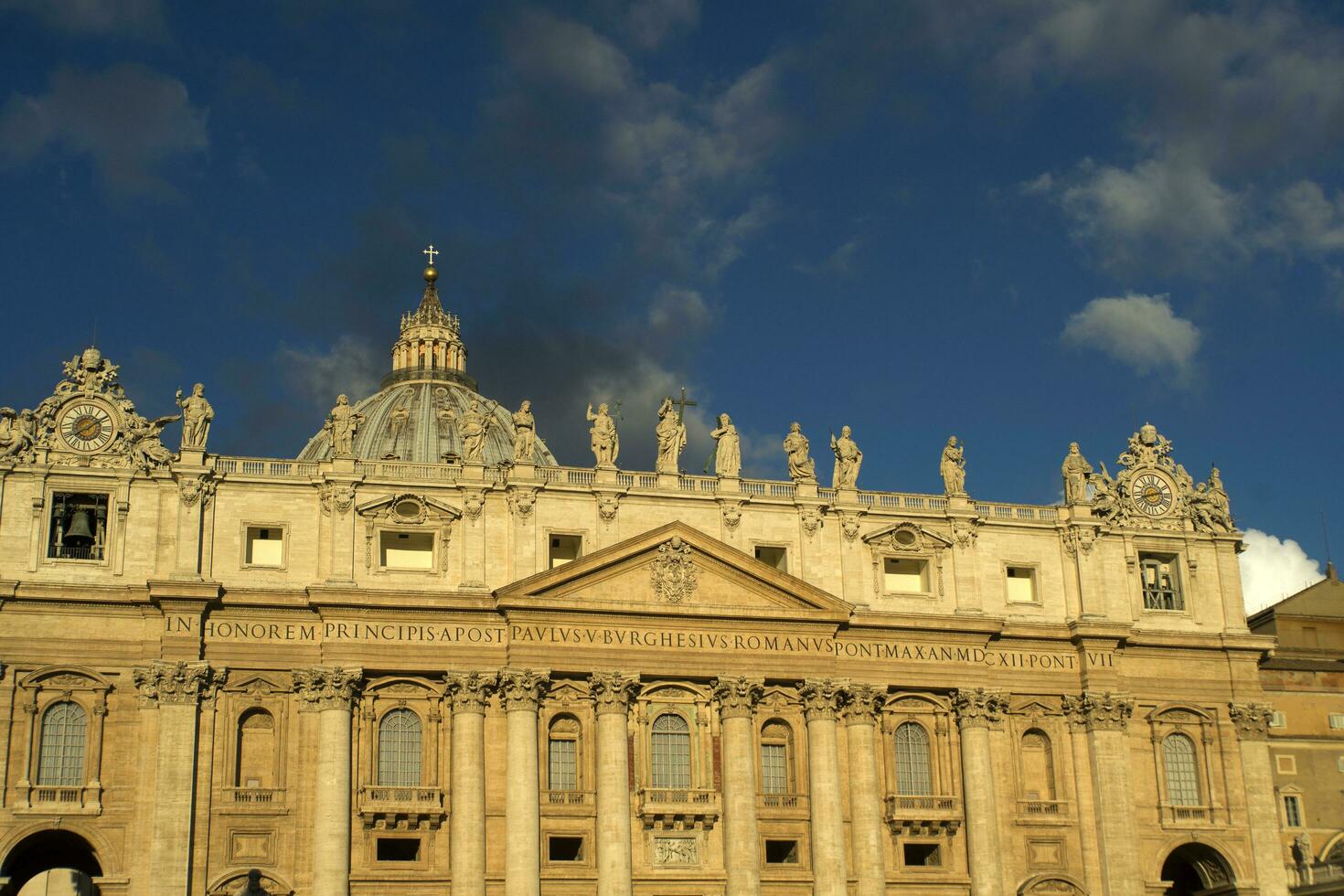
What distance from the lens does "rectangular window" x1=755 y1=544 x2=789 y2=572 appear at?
229 ft

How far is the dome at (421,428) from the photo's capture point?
4281 inches

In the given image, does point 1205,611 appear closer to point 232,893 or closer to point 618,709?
point 618,709

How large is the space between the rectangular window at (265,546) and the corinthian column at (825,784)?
1969 cm

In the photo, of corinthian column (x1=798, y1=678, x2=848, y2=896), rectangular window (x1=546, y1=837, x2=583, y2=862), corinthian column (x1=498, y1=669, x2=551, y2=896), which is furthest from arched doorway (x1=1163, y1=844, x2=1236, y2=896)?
corinthian column (x1=498, y1=669, x2=551, y2=896)

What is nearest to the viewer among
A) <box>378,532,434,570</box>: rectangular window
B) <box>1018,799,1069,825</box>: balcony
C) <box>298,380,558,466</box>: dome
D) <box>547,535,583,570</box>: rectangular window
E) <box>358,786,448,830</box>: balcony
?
<box>358,786,448,830</box>: balcony

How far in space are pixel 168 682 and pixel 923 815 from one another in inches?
1084

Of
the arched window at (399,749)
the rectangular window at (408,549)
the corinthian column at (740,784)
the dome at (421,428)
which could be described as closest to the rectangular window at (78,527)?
the rectangular window at (408,549)

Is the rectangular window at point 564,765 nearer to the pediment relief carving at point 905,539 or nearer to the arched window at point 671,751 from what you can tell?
the arched window at point 671,751

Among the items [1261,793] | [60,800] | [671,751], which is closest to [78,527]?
[60,800]

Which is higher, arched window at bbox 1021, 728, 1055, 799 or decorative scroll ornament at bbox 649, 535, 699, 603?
decorative scroll ornament at bbox 649, 535, 699, 603

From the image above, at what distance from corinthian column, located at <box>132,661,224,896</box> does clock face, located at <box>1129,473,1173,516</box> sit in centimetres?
3729

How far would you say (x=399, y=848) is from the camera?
63812 millimetres

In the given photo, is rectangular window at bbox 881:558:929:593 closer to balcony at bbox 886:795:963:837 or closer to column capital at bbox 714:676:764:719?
column capital at bbox 714:676:764:719

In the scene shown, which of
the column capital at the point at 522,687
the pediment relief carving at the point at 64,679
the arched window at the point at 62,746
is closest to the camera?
the arched window at the point at 62,746
